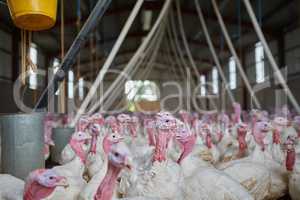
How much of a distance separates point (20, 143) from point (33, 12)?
1086 mm

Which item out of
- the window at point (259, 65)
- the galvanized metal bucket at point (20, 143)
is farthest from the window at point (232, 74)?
the galvanized metal bucket at point (20, 143)

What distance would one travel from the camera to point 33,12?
7.50 feet

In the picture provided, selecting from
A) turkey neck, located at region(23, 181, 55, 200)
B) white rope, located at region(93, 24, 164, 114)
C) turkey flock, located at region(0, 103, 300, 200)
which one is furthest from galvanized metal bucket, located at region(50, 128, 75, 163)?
turkey neck, located at region(23, 181, 55, 200)

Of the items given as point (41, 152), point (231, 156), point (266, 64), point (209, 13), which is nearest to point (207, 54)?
point (266, 64)

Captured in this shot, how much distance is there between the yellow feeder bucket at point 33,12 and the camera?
2.27 meters

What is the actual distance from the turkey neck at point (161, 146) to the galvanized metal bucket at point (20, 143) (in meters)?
1.05

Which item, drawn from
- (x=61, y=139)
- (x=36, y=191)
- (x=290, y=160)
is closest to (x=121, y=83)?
(x=61, y=139)

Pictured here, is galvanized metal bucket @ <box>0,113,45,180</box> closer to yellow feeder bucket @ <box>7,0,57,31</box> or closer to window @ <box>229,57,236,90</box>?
yellow feeder bucket @ <box>7,0,57,31</box>

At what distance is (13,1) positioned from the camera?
232cm

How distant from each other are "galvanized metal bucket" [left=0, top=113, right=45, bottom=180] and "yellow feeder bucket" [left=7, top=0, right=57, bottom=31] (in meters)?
0.76

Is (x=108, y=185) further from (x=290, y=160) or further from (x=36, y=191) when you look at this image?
(x=290, y=160)

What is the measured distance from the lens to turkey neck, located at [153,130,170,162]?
2.39m

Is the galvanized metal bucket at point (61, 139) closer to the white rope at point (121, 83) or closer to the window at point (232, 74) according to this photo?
the white rope at point (121, 83)

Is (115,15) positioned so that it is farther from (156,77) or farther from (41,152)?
(156,77)
